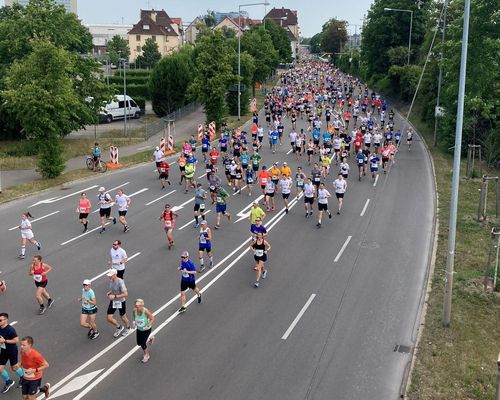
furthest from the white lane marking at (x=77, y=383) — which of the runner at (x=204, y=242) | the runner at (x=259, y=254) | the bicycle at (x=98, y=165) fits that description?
the bicycle at (x=98, y=165)

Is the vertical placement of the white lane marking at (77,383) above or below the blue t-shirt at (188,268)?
below

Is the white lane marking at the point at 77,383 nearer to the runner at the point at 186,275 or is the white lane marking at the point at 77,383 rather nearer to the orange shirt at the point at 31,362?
the orange shirt at the point at 31,362

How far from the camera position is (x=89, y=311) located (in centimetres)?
1152

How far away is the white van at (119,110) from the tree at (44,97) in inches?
842

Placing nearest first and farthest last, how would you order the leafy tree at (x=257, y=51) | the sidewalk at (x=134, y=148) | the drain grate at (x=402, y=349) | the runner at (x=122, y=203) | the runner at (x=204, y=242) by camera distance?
1. the drain grate at (x=402, y=349)
2. the runner at (x=204, y=242)
3. the runner at (x=122, y=203)
4. the sidewalk at (x=134, y=148)
5. the leafy tree at (x=257, y=51)

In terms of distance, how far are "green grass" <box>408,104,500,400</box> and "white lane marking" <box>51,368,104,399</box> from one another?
5845 millimetres

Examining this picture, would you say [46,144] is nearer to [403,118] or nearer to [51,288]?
[51,288]

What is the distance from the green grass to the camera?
1012cm

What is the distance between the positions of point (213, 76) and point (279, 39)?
187 feet

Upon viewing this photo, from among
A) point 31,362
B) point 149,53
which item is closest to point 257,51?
point 149,53

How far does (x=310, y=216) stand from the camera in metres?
21.1

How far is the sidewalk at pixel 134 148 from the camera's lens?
2744cm

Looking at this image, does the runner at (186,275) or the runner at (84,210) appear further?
the runner at (84,210)

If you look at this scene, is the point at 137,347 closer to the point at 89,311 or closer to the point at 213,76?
the point at 89,311
